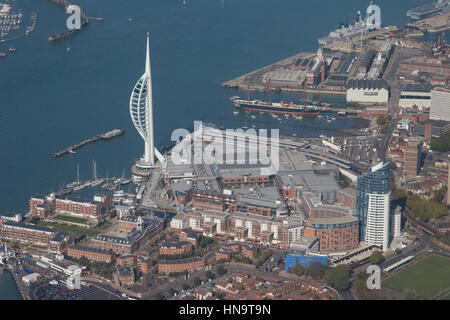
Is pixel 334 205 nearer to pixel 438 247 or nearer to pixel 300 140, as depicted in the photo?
pixel 438 247

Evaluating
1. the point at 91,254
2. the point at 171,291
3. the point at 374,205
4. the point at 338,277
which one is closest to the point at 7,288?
the point at 91,254

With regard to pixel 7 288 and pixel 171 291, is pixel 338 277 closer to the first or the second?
pixel 171 291

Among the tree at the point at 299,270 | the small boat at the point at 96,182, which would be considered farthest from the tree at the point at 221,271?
the small boat at the point at 96,182

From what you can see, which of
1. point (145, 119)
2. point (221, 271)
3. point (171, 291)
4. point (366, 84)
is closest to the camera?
point (171, 291)

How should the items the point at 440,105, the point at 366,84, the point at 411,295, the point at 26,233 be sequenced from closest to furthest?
the point at 411,295 → the point at 26,233 → the point at 440,105 → the point at 366,84

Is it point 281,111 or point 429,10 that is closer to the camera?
point 281,111

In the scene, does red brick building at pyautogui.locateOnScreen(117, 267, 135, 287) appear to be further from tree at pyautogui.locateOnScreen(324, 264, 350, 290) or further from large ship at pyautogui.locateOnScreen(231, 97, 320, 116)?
large ship at pyautogui.locateOnScreen(231, 97, 320, 116)

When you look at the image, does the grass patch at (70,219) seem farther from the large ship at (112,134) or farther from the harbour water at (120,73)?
the large ship at (112,134)

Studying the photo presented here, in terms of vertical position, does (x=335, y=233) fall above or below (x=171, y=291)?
above
